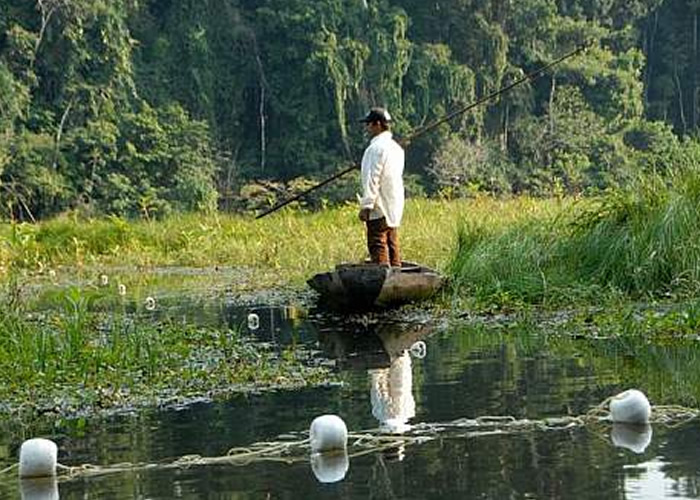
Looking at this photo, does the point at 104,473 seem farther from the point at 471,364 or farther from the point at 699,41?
the point at 699,41

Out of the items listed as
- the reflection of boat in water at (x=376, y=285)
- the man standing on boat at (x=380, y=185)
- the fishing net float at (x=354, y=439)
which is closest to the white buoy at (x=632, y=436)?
the fishing net float at (x=354, y=439)

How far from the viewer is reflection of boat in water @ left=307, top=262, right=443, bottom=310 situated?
12375mm

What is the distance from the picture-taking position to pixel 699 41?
5272 centimetres

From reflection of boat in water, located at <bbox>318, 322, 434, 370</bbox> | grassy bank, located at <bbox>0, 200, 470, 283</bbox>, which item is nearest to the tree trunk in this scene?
grassy bank, located at <bbox>0, 200, 470, 283</bbox>

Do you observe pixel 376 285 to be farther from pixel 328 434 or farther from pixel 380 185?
pixel 328 434

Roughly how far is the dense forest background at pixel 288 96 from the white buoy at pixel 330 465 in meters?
30.3

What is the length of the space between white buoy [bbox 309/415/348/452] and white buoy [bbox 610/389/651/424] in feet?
4.26

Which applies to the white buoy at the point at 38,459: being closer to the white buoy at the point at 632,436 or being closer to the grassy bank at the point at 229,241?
the white buoy at the point at 632,436

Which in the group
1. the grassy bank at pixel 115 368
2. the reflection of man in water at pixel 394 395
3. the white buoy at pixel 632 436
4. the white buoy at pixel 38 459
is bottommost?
the white buoy at pixel 632 436

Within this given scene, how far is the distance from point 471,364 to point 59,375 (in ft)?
8.65

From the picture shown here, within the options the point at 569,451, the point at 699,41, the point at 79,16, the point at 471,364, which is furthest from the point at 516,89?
the point at 569,451

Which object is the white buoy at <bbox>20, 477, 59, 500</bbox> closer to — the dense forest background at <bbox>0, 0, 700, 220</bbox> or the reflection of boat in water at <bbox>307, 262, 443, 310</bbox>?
the reflection of boat in water at <bbox>307, 262, 443, 310</bbox>

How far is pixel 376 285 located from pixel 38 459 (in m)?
6.71

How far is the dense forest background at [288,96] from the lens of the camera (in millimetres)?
39031
